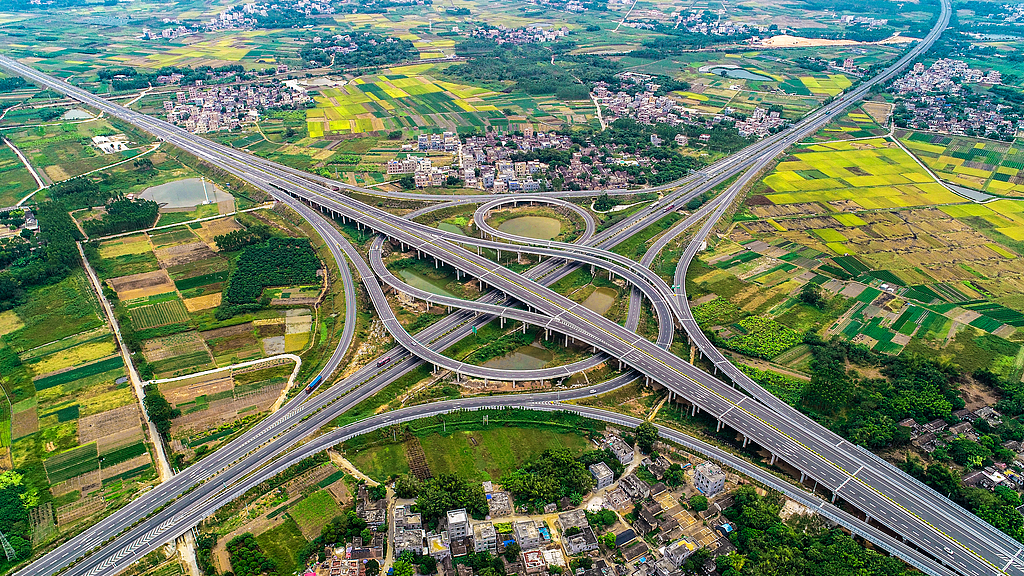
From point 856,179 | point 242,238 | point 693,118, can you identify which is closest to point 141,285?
point 242,238

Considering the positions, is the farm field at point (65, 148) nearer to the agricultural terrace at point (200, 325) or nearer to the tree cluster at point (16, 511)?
the agricultural terrace at point (200, 325)

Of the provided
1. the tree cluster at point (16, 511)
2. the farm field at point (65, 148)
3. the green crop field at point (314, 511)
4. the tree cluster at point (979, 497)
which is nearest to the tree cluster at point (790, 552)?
the tree cluster at point (979, 497)

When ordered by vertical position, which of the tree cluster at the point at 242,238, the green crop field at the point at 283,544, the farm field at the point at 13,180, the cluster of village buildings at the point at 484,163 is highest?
the cluster of village buildings at the point at 484,163

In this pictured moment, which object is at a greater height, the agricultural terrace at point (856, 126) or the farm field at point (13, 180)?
the agricultural terrace at point (856, 126)

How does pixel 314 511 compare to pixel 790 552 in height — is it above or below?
below

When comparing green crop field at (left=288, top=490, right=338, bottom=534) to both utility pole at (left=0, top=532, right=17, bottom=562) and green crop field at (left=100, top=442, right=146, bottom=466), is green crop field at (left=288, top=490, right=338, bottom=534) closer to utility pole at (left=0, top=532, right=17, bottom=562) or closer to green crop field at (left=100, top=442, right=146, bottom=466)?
green crop field at (left=100, top=442, right=146, bottom=466)

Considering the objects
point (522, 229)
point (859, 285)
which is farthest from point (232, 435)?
point (859, 285)

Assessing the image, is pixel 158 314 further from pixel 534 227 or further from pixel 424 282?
pixel 534 227

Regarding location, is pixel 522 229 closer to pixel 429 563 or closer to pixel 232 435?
pixel 232 435
